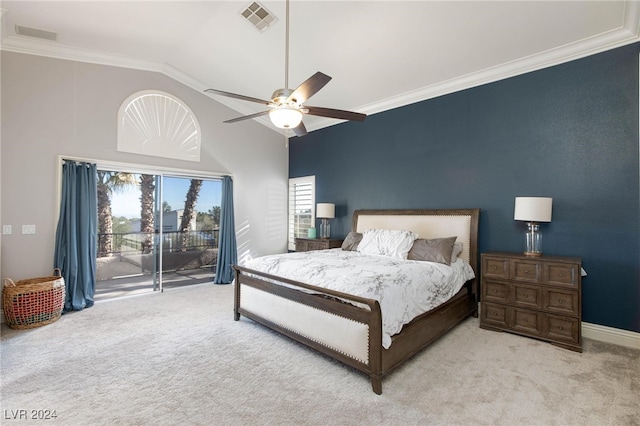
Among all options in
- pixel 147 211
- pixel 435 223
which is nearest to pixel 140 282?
pixel 147 211

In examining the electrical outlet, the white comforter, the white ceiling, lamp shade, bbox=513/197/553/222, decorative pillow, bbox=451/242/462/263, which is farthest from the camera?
the electrical outlet

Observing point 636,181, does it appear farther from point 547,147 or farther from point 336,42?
point 336,42

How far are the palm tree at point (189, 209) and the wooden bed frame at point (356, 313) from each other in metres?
2.28

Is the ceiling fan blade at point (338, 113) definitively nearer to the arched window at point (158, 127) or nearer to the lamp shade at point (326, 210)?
the lamp shade at point (326, 210)

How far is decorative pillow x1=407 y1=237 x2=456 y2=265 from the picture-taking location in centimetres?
367

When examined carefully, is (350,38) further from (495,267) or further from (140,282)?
(140,282)

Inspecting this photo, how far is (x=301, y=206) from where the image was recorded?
22.3 ft

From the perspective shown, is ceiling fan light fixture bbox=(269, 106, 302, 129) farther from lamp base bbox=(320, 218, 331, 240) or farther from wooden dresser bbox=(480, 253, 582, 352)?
lamp base bbox=(320, 218, 331, 240)

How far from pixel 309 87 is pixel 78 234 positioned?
4094 mm

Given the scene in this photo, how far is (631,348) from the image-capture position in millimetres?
3045

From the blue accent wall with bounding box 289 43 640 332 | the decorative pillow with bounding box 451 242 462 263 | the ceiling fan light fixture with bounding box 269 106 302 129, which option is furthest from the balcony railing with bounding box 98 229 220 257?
the decorative pillow with bounding box 451 242 462 263

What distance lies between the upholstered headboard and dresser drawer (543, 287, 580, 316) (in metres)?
0.97

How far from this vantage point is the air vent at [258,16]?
349 cm

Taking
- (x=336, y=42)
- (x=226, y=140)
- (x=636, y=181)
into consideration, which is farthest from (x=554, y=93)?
(x=226, y=140)
